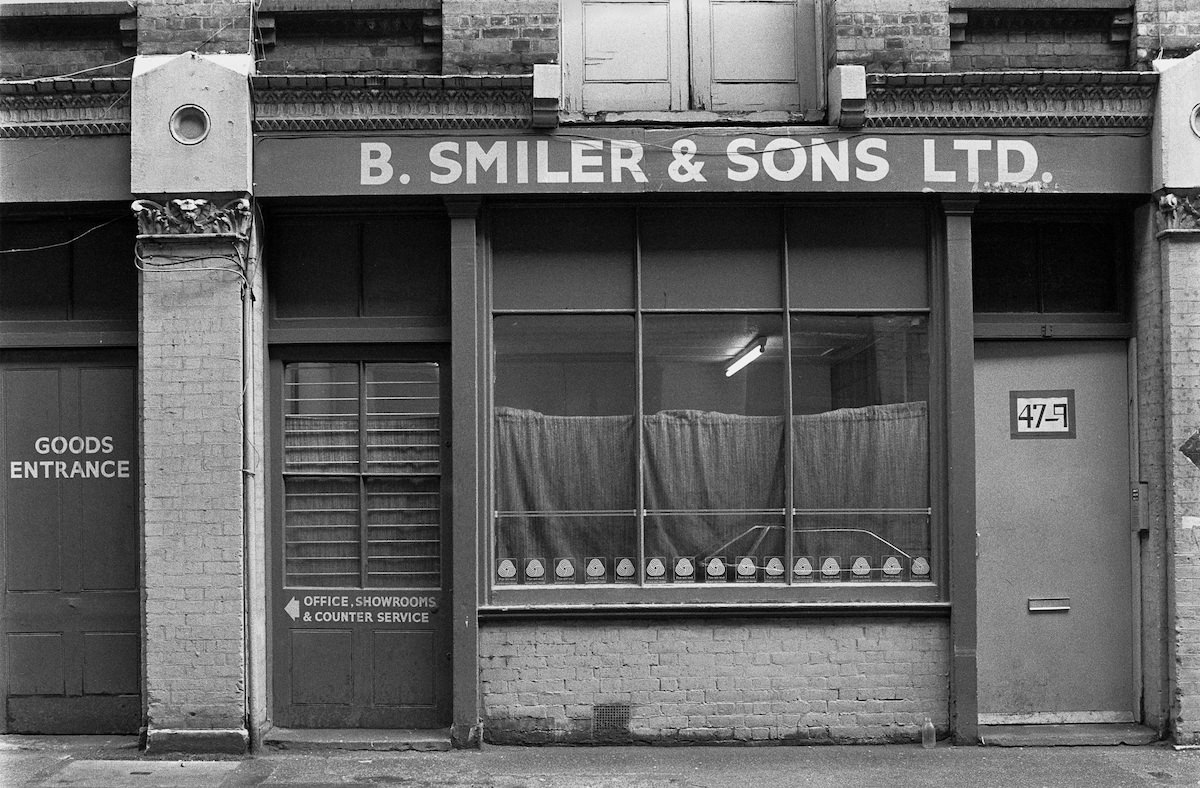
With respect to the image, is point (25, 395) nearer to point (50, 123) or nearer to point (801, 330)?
point (50, 123)

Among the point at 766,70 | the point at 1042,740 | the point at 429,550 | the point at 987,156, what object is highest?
the point at 766,70

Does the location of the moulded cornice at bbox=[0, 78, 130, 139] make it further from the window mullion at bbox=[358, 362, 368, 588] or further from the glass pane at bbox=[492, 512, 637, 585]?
the glass pane at bbox=[492, 512, 637, 585]

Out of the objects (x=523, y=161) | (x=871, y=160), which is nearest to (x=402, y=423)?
(x=523, y=161)

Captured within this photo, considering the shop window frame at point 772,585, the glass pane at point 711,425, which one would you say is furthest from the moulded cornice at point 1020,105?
Answer: the glass pane at point 711,425

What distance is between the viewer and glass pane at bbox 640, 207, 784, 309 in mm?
8375

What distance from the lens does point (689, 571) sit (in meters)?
8.29

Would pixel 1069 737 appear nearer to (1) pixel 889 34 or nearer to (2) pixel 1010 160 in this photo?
(2) pixel 1010 160

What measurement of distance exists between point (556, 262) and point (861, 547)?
10.1 ft

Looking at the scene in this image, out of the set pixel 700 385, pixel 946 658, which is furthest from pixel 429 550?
pixel 946 658

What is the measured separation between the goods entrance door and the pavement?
509mm

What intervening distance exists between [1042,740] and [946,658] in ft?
2.89

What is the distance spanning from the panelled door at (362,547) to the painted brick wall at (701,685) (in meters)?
0.61

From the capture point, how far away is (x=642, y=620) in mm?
8141

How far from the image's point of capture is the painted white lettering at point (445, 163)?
8.09 meters
